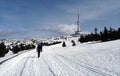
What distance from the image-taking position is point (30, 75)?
41.2ft

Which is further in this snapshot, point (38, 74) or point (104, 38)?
point (104, 38)

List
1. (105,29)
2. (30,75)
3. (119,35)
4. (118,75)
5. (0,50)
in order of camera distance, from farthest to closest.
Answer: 1. (105,29)
2. (119,35)
3. (0,50)
4. (30,75)
5. (118,75)

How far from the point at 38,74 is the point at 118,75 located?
4599 millimetres

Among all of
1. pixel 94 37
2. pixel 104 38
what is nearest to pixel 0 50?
pixel 104 38

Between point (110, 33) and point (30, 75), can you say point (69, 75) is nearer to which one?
point (30, 75)

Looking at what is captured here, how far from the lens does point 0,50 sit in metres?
75.0

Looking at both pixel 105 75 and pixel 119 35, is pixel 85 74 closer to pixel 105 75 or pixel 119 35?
pixel 105 75

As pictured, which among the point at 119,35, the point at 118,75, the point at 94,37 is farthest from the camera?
the point at 94,37

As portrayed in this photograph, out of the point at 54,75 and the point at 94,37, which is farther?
the point at 94,37

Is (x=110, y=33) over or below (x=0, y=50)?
over

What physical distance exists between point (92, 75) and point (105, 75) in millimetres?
697

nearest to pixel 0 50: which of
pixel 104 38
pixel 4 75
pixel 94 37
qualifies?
pixel 104 38

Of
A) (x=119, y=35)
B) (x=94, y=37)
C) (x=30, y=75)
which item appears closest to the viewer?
(x=30, y=75)

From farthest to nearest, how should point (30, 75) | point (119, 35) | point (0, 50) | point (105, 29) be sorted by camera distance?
1. point (105, 29)
2. point (119, 35)
3. point (0, 50)
4. point (30, 75)
